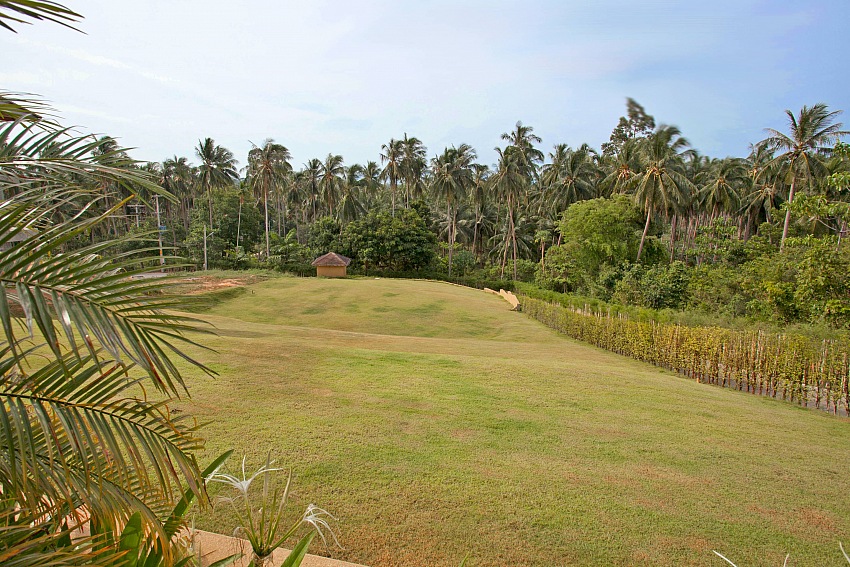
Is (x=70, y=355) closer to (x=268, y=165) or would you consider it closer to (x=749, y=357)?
(x=749, y=357)

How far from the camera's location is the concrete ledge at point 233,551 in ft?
10.7

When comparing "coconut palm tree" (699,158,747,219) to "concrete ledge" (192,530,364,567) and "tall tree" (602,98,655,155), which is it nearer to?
"tall tree" (602,98,655,155)

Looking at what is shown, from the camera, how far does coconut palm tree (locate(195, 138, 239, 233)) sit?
45906 mm

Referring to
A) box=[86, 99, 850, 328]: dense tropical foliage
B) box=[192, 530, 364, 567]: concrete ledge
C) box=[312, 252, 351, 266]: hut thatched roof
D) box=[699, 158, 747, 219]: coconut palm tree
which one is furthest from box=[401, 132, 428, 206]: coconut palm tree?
box=[192, 530, 364, 567]: concrete ledge

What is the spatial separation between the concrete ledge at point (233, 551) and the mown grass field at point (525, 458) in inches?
11.0

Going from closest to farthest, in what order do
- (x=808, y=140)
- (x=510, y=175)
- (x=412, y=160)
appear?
(x=808, y=140)
(x=510, y=175)
(x=412, y=160)

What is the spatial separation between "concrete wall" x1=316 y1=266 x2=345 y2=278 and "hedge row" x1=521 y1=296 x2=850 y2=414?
26933 mm

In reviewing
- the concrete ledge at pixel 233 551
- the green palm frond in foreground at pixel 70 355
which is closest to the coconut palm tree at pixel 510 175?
the concrete ledge at pixel 233 551

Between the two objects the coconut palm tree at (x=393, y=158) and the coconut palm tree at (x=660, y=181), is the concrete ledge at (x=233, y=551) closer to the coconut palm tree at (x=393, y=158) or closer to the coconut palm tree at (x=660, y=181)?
the coconut palm tree at (x=660, y=181)

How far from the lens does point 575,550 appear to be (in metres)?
3.74

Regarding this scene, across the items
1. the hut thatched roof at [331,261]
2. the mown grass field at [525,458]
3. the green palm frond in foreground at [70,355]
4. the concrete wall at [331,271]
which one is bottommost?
the concrete wall at [331,271]

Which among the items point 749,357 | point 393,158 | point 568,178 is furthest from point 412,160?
point 749,357

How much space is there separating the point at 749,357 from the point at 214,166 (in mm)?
46492

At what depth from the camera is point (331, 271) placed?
40594 mm
